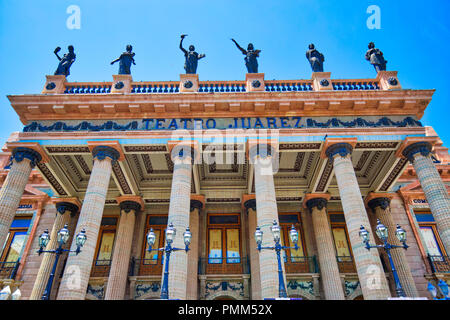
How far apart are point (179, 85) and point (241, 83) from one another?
2908mm

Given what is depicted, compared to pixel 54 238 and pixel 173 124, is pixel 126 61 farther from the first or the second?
pixel 54 238

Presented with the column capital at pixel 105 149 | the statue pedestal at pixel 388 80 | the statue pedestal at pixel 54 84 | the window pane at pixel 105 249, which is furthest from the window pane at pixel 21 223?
the statue pedestal at pixel 388 80

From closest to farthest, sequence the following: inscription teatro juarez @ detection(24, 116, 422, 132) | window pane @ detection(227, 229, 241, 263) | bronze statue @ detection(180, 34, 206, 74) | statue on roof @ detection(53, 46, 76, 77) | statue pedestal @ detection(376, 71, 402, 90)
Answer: inscription teatro juarez @ detection(24, 116, 422, 132)
statue pedestal @ detection(376, 71, 402, 90)
statue on roof @ detection(53, 46, 76, 77)
bronze statue @ detection(180, 34, 206, 74)
window pane @ detection(227, 229, 241, 263)

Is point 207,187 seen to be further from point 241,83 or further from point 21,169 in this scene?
point 21,169

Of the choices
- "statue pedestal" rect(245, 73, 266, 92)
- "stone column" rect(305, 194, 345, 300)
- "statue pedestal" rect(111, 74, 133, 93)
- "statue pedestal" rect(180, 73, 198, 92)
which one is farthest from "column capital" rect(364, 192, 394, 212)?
"statue pedestal" rect(111, 74, 133, 93)

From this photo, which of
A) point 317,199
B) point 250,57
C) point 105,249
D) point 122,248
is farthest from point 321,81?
point 105,249

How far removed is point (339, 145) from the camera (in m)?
13.5

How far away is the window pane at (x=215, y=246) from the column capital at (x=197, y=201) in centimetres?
147

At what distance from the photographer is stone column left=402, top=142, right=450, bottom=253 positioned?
11.5 m

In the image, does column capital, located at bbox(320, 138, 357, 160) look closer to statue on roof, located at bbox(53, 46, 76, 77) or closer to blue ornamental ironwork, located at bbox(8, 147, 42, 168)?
blue ornamental ironwork, located at bbox(8, 147, 42, 168)

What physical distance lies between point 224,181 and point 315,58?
7.69 metres

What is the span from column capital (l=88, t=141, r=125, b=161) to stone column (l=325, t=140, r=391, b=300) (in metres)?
8.79

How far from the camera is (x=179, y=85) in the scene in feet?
50.2
